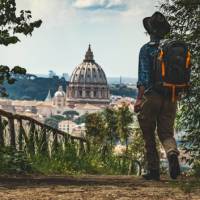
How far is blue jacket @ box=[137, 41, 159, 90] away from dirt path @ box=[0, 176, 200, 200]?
46.1 inches

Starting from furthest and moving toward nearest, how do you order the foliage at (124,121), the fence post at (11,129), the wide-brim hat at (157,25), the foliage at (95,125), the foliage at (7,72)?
the foliage at (95,125) < the foliage at (124,121) < the fence post at (11,129) < the wide-brim hat at (157,25) < the foliage at (7,72)

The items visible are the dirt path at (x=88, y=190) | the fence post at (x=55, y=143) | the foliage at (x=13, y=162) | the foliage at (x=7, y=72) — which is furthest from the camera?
the fence post at (x=55, y=143)

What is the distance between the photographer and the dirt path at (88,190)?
222 inches

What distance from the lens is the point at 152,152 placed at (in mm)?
8047

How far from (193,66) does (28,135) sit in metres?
4.14

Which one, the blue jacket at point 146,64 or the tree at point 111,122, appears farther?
the tree at point 111,122

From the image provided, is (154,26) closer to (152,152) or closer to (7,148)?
(152,152)

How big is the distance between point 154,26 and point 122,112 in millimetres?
57014

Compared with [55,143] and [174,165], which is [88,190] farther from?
[55,143]

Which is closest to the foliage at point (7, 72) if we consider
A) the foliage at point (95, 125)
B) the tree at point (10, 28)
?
the tree at point (10, 28)

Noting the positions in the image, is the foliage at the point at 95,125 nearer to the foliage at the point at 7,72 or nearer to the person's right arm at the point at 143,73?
the foliage at the point at 7,72

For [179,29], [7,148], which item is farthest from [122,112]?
[7,148]

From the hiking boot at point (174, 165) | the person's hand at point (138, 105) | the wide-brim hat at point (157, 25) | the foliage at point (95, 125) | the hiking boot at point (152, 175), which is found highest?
the foliage at point (95, 125)

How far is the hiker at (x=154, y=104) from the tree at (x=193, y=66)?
3.90 meters
